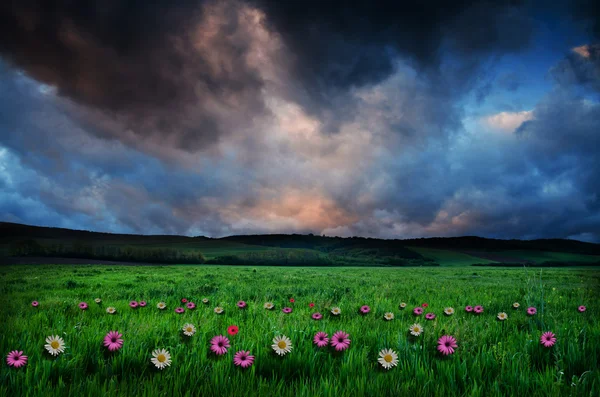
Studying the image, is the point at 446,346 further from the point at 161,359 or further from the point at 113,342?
the point at 113,342

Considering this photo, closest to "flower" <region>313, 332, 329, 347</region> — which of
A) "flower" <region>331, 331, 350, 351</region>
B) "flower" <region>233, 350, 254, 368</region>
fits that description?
"flower" <region>331, 331, 350, 351</region>

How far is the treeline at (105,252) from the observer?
5115 centimetres

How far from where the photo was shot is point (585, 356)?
10.7 feet

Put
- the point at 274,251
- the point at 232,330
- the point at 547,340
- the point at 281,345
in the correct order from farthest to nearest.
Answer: the point at 274,251 → the point at 232,330 → the point at 547,340 → the point at 281,345

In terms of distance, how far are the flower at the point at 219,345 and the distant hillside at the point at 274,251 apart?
30.8m

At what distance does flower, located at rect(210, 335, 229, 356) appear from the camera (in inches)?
112

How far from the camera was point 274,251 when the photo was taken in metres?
74.9

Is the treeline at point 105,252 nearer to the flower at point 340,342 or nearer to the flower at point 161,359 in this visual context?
the flower at point 161,359

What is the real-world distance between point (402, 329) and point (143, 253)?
62253 mm

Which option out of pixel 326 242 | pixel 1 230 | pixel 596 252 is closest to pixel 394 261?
pixel 326 242

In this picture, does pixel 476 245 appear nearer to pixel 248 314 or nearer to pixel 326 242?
pixel 326 242

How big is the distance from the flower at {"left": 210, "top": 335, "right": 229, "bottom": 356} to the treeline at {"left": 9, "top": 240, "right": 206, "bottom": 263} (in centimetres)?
5979

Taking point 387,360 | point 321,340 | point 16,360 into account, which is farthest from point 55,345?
point 387,360

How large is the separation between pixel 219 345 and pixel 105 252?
206 ft
